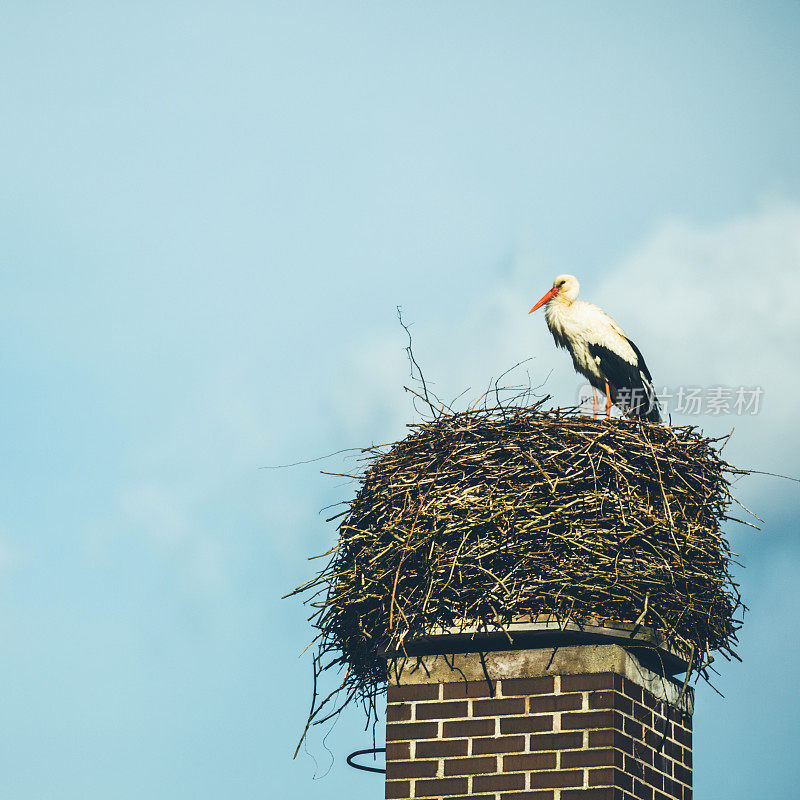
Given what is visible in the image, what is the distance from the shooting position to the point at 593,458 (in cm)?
764

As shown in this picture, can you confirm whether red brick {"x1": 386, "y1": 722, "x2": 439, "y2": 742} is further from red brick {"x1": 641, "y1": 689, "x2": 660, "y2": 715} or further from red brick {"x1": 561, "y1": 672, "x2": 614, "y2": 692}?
red brick {"x1": 641, "y1": 689, "x2": 660, "y2": 715}

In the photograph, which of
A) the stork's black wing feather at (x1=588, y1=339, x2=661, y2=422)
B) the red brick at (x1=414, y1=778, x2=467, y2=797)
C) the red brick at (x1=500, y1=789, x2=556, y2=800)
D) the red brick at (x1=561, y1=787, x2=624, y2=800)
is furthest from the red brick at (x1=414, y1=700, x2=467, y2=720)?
the stork's black wing feather at (x1=588, y1=339, x2=661, y2=422)

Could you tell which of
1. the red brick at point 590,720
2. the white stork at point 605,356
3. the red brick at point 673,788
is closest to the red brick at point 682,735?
the red brick at point 673,788

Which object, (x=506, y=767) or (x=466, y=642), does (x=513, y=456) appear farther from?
(x=506, y=767)

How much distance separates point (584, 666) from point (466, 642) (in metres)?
0.75

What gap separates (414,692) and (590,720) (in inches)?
44.4

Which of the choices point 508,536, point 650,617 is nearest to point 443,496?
point 508,536

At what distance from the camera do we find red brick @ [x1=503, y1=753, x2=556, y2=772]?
6906 mm

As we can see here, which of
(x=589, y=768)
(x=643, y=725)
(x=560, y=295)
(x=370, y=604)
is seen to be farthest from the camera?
(x=560, y=295)

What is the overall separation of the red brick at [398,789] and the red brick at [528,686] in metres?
0.80

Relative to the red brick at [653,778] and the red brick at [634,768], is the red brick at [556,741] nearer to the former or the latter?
the red brick at [634,768]

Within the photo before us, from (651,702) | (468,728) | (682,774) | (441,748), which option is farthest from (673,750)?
(441,748)

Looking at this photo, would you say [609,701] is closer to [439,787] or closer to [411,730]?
[439,787]

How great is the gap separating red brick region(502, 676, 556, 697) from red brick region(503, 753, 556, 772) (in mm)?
377
